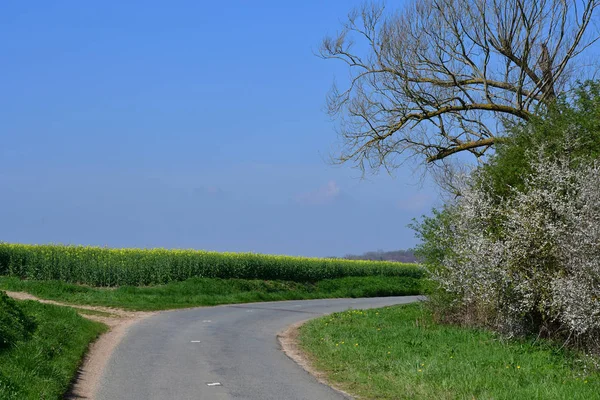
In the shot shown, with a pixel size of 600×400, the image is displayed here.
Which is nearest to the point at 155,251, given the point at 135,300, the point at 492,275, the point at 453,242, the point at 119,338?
the point at 135,300

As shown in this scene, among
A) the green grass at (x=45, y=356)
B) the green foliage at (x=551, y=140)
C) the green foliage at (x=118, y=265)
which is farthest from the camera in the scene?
the green foliage at (x=118, y=265)

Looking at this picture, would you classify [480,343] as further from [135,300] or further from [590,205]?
[135,300]

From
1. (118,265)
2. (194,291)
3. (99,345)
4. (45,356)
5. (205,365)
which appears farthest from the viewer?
(118,265)

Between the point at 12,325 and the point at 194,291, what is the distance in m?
19.2

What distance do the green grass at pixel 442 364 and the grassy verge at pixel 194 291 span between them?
461 centimetres

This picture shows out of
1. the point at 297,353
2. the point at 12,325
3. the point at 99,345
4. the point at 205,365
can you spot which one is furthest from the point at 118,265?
the point at 205,365

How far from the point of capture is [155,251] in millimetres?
37750

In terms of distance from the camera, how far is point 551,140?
53.5 feet

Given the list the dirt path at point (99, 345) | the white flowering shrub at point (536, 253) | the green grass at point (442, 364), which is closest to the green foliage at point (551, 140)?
the white flowering shrub at point (536, 253)

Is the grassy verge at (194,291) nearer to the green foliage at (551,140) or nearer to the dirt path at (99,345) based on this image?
the dirt path at (99,345)

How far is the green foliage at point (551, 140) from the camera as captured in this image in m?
15.7

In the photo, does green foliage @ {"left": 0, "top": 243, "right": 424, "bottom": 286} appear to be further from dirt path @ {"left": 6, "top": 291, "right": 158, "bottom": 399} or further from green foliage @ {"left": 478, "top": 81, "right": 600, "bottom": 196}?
A: green foliage @ {"left": 478, "top": 81, "right": 600, "bottom": 196}

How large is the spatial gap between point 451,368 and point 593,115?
8150 mm

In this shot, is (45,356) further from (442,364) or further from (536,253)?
(536,253)
